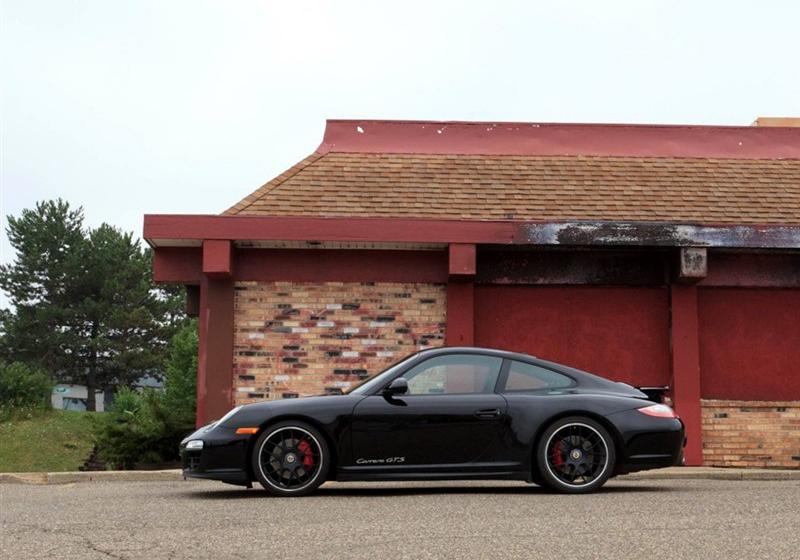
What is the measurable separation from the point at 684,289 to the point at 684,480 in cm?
365

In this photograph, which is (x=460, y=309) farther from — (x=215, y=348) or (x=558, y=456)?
(x=558, y=456)

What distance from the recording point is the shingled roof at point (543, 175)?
14.7 metres

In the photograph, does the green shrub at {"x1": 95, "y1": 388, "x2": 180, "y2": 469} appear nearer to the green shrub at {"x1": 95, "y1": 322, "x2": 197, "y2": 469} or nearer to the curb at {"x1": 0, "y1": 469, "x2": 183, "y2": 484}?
the green shrub at {"x1": 95, "y1": 322, "x2": 197, "y2": 469}

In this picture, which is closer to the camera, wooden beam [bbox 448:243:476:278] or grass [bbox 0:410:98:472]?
wooden beam [bbox 448:243:476:278]

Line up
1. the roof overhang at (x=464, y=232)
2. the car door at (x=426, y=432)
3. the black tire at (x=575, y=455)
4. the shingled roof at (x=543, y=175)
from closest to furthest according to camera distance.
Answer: the black tire at (x=575, y=455) → the car door at (x=426, y=432) → the roof overhang at (x=464, y=232) → the shingled roof at (x=543, y=175)

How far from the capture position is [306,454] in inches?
344

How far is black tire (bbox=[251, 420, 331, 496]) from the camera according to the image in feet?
28.5

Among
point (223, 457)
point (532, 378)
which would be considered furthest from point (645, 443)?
point (223, 457)

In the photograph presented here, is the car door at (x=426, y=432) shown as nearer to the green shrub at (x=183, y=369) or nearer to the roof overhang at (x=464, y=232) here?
the roof overhang at (x=464, y=232)

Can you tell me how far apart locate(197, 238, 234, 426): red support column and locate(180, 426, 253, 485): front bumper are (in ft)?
17.0

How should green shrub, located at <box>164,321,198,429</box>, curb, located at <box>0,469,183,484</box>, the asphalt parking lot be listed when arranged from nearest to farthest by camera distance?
the asphalt parking lot → curb, located at <box>0,469,183,484</box> → green shrub, located at <box>164,321,198,429</box>

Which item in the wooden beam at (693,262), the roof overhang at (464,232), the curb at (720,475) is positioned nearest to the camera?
the curb at (720,475)

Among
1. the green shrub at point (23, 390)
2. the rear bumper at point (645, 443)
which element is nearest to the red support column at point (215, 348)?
the rear bumper at point (645, 443)

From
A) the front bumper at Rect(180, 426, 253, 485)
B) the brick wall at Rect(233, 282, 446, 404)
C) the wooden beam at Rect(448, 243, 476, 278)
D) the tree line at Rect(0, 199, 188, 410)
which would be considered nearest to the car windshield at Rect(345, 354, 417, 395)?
the front bumper at Rect(180, 426, 253, 485)
